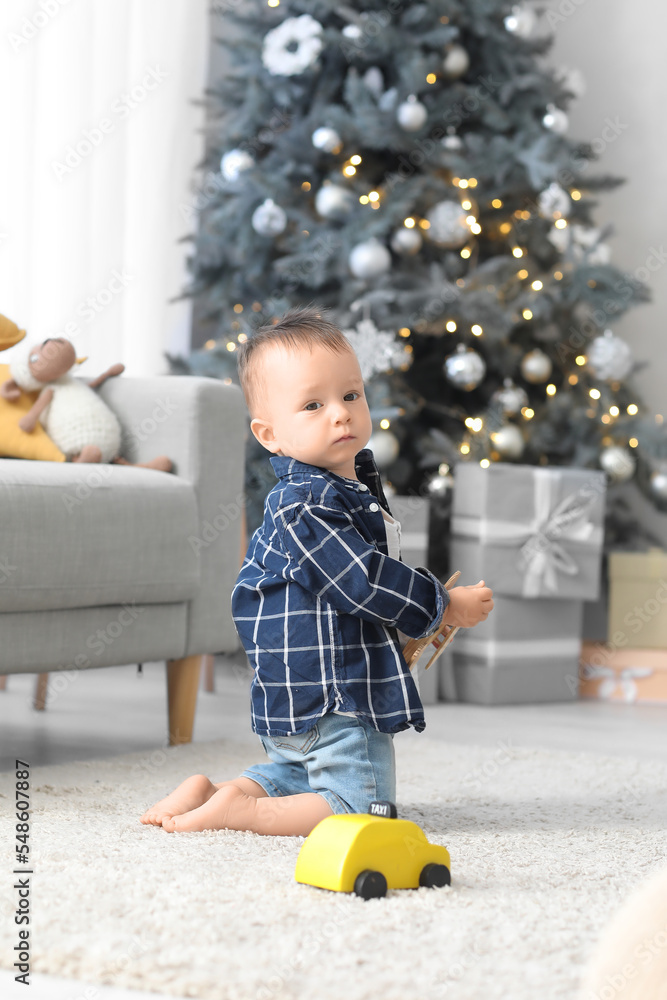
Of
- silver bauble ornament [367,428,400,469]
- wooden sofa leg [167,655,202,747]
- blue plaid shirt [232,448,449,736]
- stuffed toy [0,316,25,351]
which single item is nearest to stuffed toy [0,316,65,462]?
stuffed toy [0,316,25,351]

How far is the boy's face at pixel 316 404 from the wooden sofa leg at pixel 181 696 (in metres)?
0.60

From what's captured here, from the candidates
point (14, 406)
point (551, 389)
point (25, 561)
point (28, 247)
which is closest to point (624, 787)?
point (25, 561)

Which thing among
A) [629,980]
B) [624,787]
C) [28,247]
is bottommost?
[624,787]

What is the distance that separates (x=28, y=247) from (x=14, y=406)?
0.98 m

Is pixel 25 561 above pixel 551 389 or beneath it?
beneath

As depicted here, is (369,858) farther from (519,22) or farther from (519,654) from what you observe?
(519,22)

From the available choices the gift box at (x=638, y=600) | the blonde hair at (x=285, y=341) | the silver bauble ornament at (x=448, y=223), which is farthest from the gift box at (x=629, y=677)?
the blonde hair at (x=285, y=341)

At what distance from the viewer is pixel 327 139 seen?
107 inches

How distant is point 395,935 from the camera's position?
2.89ft

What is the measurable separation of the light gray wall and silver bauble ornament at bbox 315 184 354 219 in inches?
39.5

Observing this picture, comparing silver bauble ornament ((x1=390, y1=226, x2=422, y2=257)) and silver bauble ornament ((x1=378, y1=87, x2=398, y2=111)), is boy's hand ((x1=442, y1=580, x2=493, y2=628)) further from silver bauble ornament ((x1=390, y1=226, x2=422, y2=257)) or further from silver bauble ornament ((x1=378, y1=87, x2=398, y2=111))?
silver bauble ornament ((x1=378, y1=87, x2=398, y2=111))

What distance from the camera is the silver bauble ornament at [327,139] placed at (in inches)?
107

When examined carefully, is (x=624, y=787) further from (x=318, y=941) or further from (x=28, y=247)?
(x=28, y=247)

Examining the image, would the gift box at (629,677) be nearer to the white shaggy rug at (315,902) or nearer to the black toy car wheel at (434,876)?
the white shaggy rug at (315,902)
